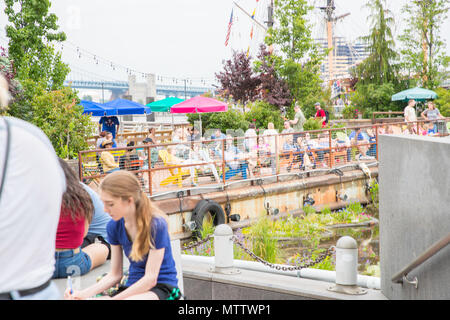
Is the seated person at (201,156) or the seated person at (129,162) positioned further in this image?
the seated person at (201,156)

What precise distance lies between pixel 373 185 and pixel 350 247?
10.8m

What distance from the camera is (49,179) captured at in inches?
→ 62.9

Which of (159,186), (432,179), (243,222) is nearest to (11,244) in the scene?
(432,179)

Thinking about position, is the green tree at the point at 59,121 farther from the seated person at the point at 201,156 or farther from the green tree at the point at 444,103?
the green tree at the point at 444,103

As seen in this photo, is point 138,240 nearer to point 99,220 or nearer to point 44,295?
point 44,295

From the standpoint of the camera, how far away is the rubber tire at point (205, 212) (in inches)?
442

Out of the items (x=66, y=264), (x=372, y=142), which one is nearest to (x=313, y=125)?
(x=372, y=142)

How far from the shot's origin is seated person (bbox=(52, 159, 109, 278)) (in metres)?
3.32

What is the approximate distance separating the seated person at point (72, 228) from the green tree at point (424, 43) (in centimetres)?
2892

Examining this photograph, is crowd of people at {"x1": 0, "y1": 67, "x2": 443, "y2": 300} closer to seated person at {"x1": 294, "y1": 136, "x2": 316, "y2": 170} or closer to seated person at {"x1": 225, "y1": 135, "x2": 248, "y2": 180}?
seated person at {"x1": 225, "y1": 135, "x2": 248, "y2": 180}

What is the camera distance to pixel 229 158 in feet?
40.5

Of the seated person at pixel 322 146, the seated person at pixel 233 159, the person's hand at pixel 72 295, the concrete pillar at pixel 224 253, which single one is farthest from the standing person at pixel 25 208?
the seated person at pixel 322 146

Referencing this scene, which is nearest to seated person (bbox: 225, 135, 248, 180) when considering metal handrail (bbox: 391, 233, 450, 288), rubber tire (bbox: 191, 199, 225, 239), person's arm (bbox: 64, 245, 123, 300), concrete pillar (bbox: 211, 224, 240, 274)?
rubber tire (bbox: 191, 199, 225, 239)
